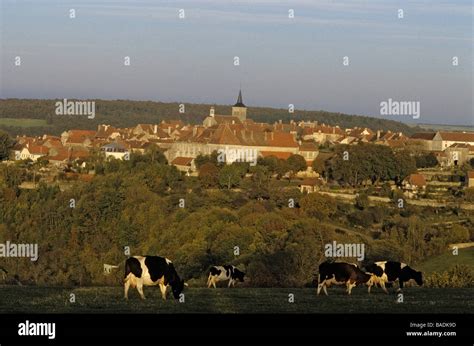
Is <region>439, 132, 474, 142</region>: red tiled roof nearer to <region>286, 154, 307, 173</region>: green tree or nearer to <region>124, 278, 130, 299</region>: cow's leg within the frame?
<region>286, 154, 307, 173</region>: green tree

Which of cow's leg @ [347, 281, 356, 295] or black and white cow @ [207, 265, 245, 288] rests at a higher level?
cow's leg @ [347, 281, 356, 295]

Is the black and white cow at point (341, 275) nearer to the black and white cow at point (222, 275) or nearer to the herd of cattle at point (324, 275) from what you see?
the herd of cattle at point (324, 275)

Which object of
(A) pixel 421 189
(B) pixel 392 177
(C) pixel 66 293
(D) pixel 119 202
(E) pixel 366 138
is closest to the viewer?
(C) pixel 66 293

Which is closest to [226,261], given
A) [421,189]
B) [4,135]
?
[421,189]

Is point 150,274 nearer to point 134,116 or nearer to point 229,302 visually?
point 229,302

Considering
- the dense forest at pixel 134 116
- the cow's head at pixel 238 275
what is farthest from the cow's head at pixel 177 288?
the dense forest at pixel 134 116

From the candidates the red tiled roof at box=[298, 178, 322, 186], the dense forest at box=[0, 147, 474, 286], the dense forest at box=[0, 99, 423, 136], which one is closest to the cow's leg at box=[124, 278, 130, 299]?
the dense forest at box=[0, 147, 474, 286]
